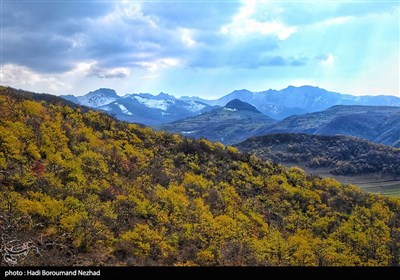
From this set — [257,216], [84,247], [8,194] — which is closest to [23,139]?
[8,194]

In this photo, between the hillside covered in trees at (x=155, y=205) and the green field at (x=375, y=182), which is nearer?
the hillside covered in trees at (x=155, y=205)

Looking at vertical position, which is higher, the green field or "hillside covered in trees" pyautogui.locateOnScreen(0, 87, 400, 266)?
"hillside covered in trees" pyautogui.locateOnScreen(0, 87, 400, 266)

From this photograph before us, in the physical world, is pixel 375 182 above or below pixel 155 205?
below

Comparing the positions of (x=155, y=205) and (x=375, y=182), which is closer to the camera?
(x=155, y=205)

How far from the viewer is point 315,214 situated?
158 ft

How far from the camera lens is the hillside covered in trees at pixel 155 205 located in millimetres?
21625

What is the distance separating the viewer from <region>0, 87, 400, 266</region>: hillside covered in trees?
21.6 metres

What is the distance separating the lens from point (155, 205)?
3130 centimetres

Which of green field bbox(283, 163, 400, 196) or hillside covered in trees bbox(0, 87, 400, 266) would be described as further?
green field bbox(283, 163, 400, 196)

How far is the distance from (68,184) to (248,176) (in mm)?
31811

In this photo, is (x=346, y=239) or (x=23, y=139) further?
(x=346, y=239)

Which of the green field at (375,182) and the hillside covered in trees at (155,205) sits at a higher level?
the hillside covered in trees at (155,205)

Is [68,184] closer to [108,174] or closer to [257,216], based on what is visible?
[108,174]
